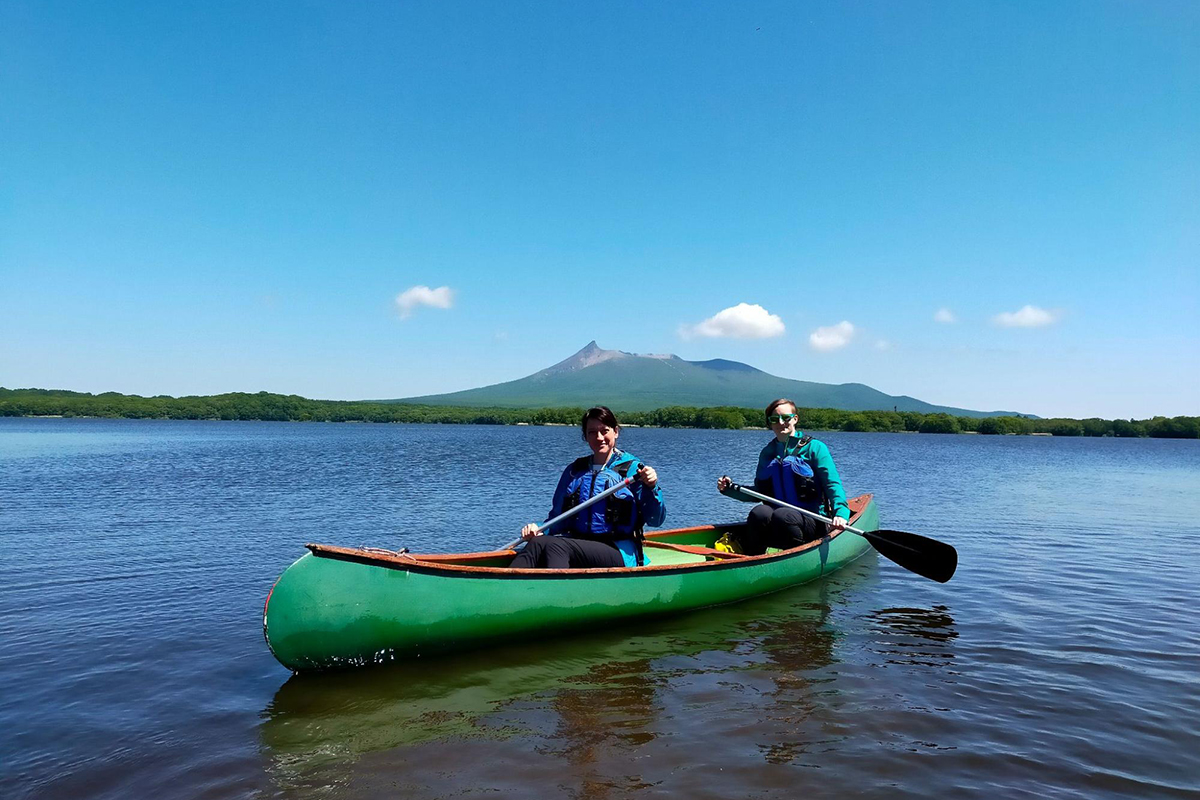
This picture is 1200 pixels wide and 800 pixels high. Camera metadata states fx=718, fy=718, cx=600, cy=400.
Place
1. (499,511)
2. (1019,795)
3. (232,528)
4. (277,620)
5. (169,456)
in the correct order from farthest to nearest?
(169,456), (499,511), (232,528), (277,620), (1019,795)

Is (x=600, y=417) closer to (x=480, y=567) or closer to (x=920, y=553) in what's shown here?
(x=480, y=567)

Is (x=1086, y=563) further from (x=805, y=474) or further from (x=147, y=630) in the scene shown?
(x=147, y=630)

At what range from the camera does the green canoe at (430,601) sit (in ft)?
18.2

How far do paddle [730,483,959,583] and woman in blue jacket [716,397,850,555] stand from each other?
17 cm

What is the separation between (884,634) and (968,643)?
80 cm

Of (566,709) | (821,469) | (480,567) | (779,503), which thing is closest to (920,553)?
(821,469)

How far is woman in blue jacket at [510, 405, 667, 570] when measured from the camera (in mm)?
6742

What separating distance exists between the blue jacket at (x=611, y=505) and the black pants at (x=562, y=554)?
0.56ft

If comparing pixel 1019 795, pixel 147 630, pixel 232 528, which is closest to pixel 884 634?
pixel 1019 795

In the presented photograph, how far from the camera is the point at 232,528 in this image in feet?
46.0

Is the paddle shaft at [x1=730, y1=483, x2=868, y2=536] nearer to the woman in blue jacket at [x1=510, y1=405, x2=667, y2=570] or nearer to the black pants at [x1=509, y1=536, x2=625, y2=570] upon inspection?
the woman in blue jacket at [x1=510, y1=405, x2=667, y2=570]

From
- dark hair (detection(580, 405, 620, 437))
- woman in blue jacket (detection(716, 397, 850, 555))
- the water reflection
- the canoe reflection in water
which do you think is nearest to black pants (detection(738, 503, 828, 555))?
woman in blue jacket (detection(716, 397, 850, 555))

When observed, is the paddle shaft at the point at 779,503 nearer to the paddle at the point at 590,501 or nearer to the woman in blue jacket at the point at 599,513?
the woman in blue jacket at the point at 599,513

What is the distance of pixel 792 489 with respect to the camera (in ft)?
30.9
